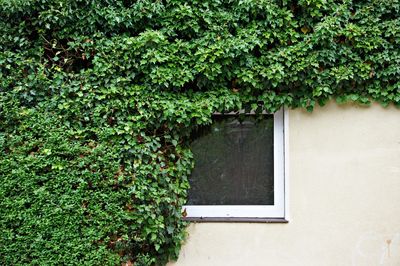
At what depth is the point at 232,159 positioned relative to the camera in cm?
406

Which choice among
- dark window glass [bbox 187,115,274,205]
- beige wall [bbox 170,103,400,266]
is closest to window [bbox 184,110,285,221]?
dark window glass [bbox 187,115,274,205]

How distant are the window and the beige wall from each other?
0.22m

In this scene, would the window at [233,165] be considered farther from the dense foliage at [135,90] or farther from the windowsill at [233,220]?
the dense foliage at [135,90]

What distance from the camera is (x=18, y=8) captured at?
140 inches

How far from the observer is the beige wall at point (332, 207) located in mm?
3854

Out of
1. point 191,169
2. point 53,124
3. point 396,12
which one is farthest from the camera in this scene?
point 191,169

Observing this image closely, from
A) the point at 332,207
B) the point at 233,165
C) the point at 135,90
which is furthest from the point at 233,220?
the point at 135,90

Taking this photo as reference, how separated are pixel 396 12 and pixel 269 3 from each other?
120 centimetres

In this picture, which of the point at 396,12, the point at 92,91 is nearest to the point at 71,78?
the point at 92,91

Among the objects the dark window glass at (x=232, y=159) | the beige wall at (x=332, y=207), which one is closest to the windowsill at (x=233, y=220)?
the beige wall at (x=332, y=207)

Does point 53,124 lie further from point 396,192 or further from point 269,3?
point 396,192

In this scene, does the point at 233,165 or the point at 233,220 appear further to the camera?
the point at 233,165

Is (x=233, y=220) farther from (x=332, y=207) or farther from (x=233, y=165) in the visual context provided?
(x=332, y=207)

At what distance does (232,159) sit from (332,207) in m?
1.07
